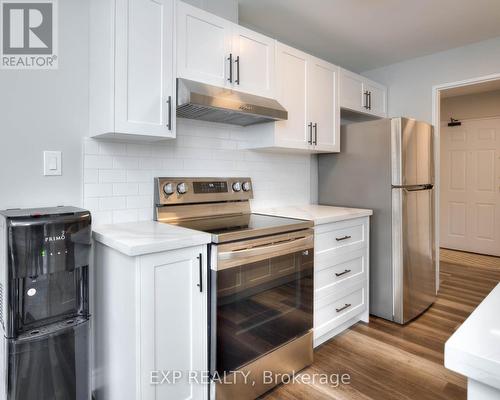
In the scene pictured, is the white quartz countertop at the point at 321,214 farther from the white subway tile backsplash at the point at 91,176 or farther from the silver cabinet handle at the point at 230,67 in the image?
the white subway tile backsplash at the point at 91,176

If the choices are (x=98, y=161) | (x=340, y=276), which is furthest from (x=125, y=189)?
(x=340, y=276)

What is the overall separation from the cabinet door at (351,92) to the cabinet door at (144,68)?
5.60 ft

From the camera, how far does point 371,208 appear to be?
2.78 metres

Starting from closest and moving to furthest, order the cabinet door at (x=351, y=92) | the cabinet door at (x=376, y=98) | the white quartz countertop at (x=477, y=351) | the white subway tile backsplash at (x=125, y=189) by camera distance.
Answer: the white quartz countertop at (x=477, y=351) < the white subway tile backsplash at (x=125, y=189) < the cabinet door at (x=351, y=92) < the cabinet door at (x=376, y=98)

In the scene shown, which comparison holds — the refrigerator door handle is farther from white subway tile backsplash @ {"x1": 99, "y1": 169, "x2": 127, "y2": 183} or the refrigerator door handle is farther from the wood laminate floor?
white subway tile backsplash @ {"x1": 99, "y1": 169, "x2": 127, "y2": 183}

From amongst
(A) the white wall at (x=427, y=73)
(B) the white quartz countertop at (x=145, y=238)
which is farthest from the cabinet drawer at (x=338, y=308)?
(A) the white wall at (x=427, y=73)

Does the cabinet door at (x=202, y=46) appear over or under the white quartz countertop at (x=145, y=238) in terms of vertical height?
over

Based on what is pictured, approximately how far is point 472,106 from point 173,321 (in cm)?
542

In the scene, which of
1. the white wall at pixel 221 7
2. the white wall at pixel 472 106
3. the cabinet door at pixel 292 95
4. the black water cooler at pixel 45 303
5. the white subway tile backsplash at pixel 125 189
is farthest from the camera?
the white wall at pixel 472 106

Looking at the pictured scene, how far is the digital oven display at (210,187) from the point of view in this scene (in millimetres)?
2184

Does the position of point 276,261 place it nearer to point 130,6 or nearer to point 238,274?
point 238,274

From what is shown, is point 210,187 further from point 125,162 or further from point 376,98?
point 376,98

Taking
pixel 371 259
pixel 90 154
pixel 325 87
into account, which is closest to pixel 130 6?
pixel 90 154

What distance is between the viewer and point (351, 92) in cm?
300
